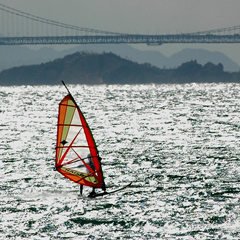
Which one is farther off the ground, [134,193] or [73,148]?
[73,148]

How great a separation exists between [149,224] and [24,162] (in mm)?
14982

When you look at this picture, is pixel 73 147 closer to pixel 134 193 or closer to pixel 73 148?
pixel 73 148

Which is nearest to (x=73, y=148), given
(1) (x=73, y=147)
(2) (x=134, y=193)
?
(1) (x=73, y=147)

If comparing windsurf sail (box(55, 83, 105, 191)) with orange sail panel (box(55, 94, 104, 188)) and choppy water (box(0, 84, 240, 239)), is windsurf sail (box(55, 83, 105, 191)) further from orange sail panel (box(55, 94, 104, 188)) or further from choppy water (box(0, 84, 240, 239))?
choppy water (box(0, 84, 240, 239))

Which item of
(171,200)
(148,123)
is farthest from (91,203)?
(148,123)

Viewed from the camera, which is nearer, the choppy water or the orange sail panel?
the choppy water

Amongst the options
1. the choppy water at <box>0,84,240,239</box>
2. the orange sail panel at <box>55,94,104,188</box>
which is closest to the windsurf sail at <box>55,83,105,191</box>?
the orange sail panel at <box>55,94,104,188</box>

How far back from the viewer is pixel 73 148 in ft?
64.4

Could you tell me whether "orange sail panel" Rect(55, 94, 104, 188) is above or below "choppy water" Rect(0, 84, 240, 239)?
above

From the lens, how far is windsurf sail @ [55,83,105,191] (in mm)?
19344

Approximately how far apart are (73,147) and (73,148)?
54 millimetres

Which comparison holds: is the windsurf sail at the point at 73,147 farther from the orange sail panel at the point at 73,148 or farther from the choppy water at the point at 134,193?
the choppy water at the point at 134,193

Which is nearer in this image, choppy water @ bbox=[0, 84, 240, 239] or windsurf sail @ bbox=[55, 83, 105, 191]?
choppy water @ bbox=[0, 84, 240, 239]

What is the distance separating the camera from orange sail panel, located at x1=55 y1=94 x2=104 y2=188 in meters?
19.3
